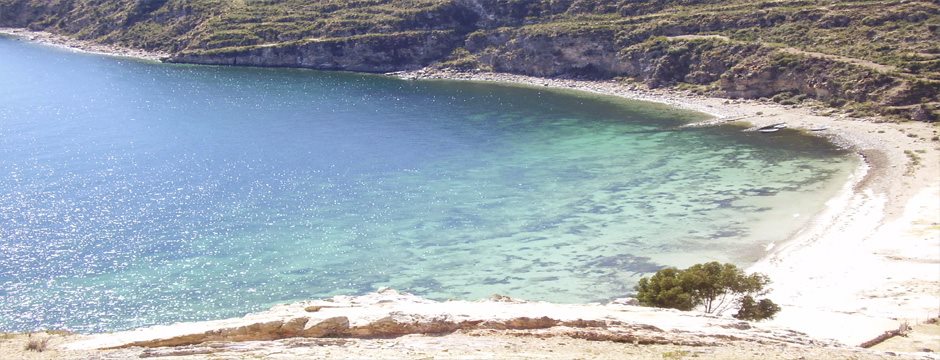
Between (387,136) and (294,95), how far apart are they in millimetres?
31971

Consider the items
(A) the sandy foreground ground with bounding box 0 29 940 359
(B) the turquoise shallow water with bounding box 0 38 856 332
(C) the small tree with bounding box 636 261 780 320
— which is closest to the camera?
(A) the sandy foreground ground with bounding box 0 29 940 359

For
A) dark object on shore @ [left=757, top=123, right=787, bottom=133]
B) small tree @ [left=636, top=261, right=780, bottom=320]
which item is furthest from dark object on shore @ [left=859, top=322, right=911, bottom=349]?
dark object on shore @ [left=757, top=123, right=787, bottom=133]

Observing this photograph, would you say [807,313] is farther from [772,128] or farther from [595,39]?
[595,39]

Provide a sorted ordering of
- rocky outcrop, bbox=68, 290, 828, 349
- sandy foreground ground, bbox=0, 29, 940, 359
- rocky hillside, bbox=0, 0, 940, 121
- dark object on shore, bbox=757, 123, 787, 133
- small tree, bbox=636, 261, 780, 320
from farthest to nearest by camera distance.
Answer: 1. rocky hillside, bbox=0, 0, 940, 121
2. dark object on shore, bbox=757, 123, 787, 133
3. small tree, bbox=636, 261, 780, 320
4. rocky outcrop, bbox=68, 290, 828, 349
5. sandy foreground ground, bbox=0, 29, 940, 359

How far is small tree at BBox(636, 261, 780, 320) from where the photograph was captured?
37125 millimetres

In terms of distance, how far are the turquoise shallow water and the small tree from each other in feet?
27.5

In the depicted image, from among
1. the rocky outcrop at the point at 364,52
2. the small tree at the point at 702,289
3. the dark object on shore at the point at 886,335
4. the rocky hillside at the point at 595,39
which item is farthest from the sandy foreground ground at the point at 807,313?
the rocky outcrop at the point at 364,52

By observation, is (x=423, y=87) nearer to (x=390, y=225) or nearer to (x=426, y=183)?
(x=426, y=183)

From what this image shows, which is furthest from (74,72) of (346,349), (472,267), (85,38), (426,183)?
(346,349)

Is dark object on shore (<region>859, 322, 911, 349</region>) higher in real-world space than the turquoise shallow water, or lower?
higher

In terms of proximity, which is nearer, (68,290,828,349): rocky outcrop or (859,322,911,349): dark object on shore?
(68,290,828,349): rocky outcrop

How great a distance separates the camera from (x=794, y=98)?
102 m

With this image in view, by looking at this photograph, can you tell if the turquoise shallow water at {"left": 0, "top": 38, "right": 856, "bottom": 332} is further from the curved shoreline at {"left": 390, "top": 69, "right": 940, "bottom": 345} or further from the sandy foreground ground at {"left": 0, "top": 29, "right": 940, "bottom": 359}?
the sandy foreground ground at {"left": 0, "top": 29, "right": 940, "bottom": 359}

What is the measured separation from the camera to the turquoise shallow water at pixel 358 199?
160ft
